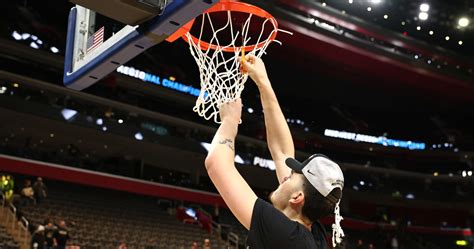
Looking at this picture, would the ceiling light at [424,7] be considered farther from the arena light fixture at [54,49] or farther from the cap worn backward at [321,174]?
the cap worn backward at [321,174]

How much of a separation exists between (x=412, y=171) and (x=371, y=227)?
326cm

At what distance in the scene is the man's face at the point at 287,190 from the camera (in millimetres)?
2172

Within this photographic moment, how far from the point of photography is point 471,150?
28.6 meters

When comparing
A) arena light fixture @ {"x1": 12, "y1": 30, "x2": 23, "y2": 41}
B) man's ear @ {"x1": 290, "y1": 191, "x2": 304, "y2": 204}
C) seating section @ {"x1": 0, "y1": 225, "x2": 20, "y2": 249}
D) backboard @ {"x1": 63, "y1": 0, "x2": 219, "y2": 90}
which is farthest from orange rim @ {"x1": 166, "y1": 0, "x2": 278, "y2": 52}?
arena light fixture @ {"x1": 12, "y1": 30, "x2": 23, "y2": 41}


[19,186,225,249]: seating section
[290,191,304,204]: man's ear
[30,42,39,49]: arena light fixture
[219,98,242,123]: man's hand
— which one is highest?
[30,42,39,49]: arena light fixture

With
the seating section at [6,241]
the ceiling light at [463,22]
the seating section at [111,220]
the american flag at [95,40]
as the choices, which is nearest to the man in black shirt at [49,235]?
the seating section at [6,241]

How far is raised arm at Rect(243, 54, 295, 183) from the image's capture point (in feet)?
8.99

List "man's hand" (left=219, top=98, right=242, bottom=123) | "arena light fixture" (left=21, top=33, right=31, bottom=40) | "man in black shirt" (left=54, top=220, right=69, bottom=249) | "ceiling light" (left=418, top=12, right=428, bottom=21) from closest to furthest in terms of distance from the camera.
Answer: "man's hand" (left=219, top=98, right=242, bottom=123), "man in black shirt" (left=54, top=220, right=69, bottom=249), "arena light fixture" (left=21, top=33, right=31, bottom=40), "ceiling light" (left=418, top=12, right=428, bottom=21)

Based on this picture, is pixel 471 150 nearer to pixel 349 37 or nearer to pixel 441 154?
pixel 441 154

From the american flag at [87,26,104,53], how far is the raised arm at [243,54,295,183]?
187cm

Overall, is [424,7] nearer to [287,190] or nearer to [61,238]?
[61,238]

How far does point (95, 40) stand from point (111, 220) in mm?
13909

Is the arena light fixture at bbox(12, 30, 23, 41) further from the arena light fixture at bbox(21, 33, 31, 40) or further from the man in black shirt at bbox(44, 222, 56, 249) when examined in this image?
the man in black shirt at bbox(44, 222, 56, 249)

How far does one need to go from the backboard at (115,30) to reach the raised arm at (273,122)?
2.48 feet
